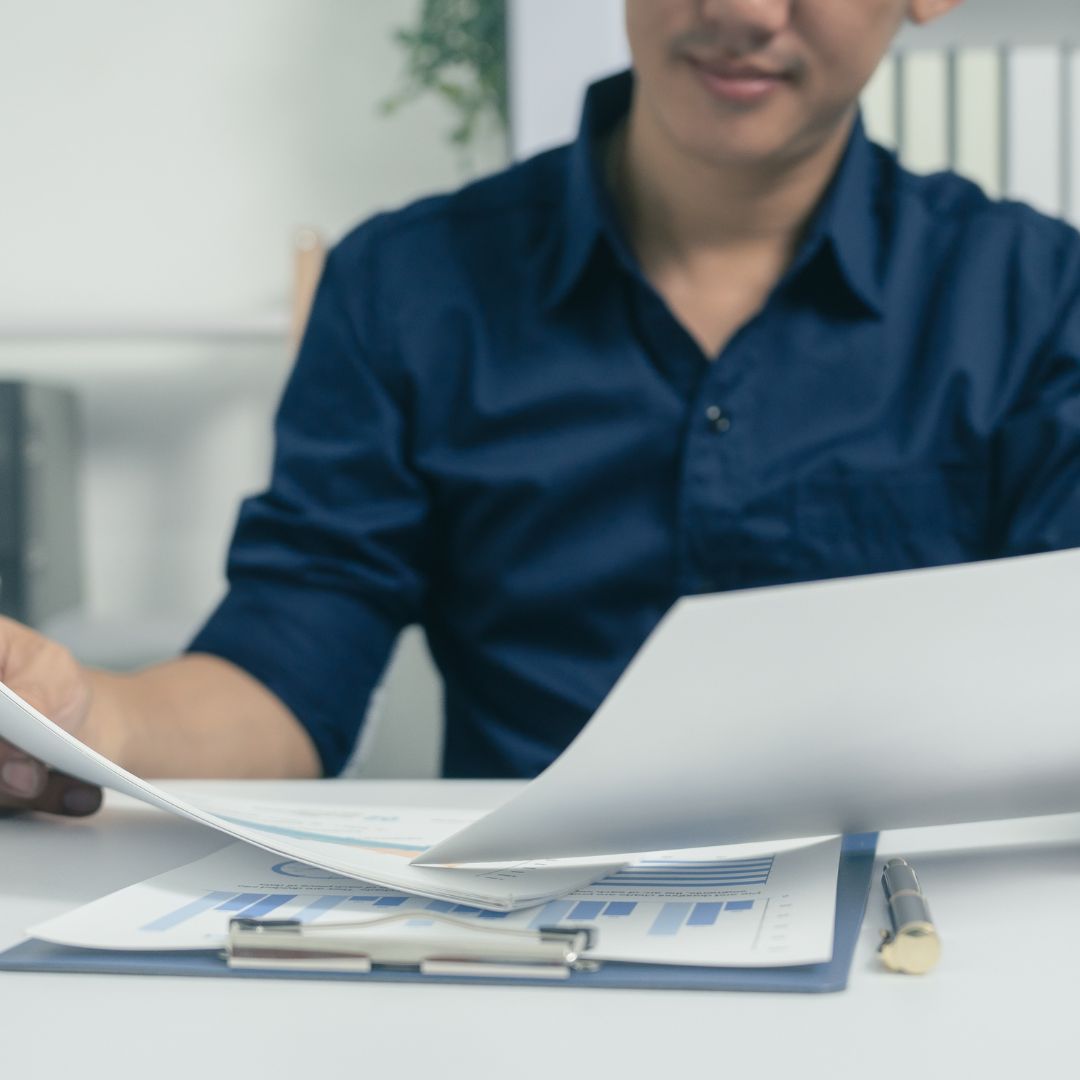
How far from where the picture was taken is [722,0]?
2.44ft

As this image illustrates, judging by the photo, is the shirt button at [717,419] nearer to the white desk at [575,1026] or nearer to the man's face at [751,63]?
the man's face at [751,63]

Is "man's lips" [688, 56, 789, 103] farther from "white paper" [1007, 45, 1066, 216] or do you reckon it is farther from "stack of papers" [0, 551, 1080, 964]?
"white paper" [1007, 45, 1066, 216]

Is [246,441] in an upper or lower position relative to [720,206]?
lower

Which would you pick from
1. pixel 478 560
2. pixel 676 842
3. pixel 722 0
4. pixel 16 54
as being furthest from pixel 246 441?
pixel 676 842

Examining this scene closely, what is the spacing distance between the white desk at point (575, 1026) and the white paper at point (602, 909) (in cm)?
1

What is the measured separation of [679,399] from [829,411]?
0.30 feet

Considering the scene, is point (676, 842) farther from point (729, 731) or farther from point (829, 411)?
point (829, 411)

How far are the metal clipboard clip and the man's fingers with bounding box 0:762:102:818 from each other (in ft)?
0.73

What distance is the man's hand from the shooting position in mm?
501

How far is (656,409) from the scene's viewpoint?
32.8 inches

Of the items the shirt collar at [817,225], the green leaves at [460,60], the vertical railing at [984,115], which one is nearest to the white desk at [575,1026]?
the shirt collar at [817,225]

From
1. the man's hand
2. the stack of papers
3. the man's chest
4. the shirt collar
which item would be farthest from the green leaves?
the stack of papers

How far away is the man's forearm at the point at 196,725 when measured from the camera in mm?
Answer: 626

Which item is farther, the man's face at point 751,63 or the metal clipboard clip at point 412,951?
the man's face at point 751,63
